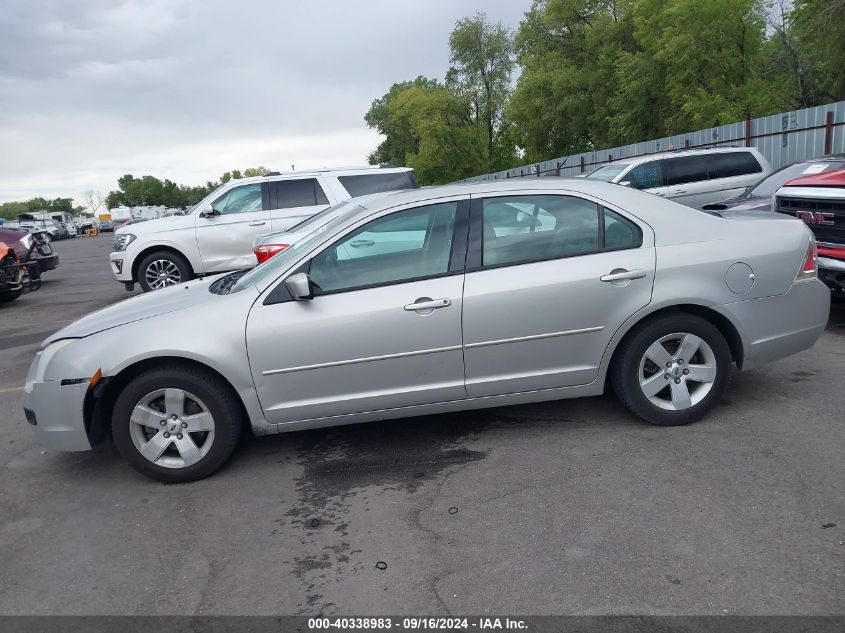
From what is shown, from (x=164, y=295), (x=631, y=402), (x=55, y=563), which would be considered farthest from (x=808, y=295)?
(x=55, y=563)

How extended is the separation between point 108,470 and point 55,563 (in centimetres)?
116

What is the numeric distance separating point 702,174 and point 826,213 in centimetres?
754

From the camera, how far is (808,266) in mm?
4523

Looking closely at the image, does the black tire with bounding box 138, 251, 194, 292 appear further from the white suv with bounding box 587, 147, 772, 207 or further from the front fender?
the white suv with bounding box 587, 147, 772, 207

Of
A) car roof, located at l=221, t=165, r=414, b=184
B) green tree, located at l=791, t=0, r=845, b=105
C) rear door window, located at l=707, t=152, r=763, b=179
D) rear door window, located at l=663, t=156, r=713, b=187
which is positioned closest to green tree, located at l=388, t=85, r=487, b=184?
green tree, located at l=791, t=0, r=845, b=105

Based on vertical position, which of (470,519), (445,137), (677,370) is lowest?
(470,519)

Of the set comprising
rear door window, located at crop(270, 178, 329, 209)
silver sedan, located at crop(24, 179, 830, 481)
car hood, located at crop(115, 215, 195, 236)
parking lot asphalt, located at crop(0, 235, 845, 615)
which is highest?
rear door window, located at crop(270, 178, 329, 209)

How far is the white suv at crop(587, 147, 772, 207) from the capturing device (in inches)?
542

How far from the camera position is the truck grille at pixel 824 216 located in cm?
655

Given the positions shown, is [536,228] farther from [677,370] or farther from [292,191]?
[292,191]

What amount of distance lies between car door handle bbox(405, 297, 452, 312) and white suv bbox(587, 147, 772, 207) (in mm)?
10587

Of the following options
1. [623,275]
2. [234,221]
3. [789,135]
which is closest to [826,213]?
[623,275]

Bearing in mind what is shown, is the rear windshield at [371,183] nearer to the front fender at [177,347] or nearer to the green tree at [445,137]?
the front fender at [177,347]

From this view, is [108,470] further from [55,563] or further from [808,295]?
[808,295]
